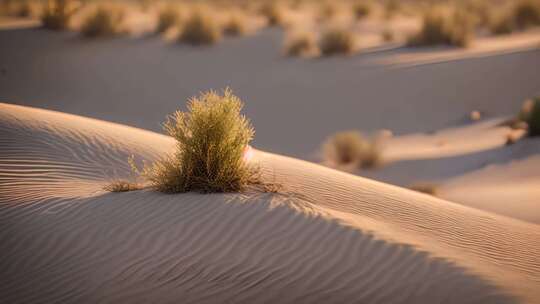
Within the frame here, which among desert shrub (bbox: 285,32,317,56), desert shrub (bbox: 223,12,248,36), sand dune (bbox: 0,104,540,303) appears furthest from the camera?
desert shrub (bbox: 223,12,248,36)

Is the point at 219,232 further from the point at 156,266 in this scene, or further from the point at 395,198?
the point at 395,198

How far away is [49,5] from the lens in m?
22.1

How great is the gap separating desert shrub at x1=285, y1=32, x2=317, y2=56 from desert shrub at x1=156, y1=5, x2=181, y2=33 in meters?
4.17

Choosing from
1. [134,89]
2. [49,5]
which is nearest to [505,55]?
[134,89]

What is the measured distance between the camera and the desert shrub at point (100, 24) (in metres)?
21.7

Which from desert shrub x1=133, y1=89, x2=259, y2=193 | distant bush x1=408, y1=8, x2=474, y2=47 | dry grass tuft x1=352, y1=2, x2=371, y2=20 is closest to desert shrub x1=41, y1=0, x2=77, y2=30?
distant bush x1=408, y1=8, x2=474, y2=47

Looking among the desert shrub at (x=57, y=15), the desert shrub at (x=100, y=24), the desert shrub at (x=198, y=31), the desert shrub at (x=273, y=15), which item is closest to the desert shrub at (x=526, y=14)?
the desert shrub at (x=273, y=15)

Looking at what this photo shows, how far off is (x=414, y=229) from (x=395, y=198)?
1284 mm

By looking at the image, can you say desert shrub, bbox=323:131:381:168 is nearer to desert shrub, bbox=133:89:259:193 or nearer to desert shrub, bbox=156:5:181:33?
desert shrub, bbox=133:89:259:193

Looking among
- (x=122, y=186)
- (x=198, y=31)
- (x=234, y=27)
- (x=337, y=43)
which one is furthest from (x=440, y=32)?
(x=122, y=186)

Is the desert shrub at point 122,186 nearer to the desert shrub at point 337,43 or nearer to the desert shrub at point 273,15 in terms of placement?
the desert shrub at point 337,43

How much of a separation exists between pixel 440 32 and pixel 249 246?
1829 centimetres

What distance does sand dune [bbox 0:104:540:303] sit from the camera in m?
5.45

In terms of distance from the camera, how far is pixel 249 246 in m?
6.07
